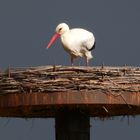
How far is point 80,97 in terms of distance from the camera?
24.9ft

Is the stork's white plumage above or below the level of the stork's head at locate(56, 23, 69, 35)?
below

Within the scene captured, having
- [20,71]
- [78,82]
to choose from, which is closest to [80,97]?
[78,82]

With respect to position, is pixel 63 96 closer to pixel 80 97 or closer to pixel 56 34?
pixel 80 97

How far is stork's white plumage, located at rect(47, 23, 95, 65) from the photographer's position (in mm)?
9195

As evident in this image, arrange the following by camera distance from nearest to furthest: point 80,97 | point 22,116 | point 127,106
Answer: point 80,97 < point 127,106 < point 22,116

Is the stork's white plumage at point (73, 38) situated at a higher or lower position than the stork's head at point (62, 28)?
lower

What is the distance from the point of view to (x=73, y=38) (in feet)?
30.2

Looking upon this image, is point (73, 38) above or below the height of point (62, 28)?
below

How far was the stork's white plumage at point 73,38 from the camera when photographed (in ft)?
30.2

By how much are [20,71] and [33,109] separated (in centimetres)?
73

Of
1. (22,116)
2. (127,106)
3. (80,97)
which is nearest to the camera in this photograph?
(80,97)

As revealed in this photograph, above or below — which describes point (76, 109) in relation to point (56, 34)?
below

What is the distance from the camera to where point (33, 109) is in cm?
838

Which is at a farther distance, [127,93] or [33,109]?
[33,109]
